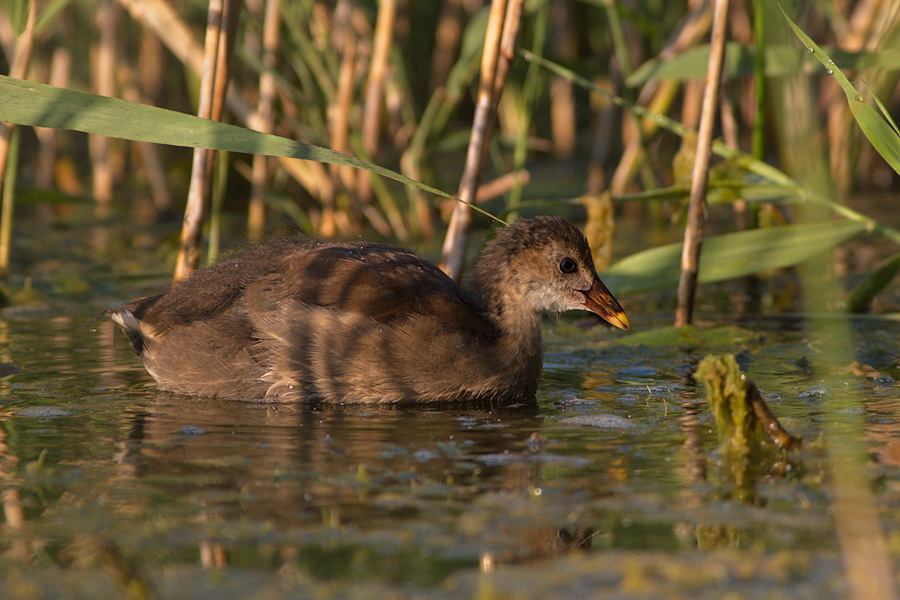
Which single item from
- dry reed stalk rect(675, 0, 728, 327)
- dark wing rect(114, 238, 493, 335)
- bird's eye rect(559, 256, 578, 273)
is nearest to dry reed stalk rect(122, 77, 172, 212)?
dark wing rect(114, 238, 493, 335)

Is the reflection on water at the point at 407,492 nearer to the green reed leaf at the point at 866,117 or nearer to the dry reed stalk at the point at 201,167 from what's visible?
the dry reed stalk at the point at 201,167

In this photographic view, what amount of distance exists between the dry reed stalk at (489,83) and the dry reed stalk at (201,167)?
1.23 m

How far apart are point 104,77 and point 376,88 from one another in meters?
2.30

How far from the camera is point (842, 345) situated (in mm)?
5371

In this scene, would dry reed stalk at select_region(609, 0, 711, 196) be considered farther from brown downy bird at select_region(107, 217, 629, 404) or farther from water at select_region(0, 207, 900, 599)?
water at select_region(0, 207, 900, 599)

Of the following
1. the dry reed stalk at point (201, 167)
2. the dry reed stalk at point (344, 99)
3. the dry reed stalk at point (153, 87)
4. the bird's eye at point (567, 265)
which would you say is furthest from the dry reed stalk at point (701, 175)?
the dry reed stalk at point (153, 87)

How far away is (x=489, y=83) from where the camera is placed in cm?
550

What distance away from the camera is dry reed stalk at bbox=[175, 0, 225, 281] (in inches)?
206

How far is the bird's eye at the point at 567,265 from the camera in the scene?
5075 millimetres

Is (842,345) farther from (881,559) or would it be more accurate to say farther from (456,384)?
(881,559)

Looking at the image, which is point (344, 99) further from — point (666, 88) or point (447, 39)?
point (447, 39)

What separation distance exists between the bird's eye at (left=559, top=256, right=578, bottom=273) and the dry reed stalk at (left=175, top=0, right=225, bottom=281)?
5.59ft

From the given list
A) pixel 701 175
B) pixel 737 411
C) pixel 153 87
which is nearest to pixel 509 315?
pixel 701 175

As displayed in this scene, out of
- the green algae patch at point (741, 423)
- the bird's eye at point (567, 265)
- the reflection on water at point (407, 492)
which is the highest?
the bird's eye at point (567, 265)
